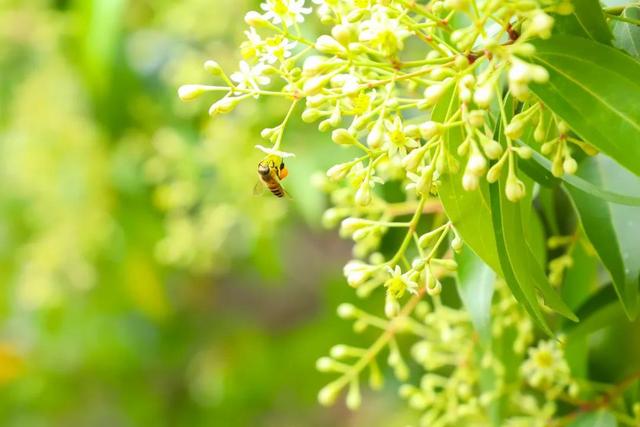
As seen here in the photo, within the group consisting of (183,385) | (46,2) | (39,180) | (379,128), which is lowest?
(183,385)

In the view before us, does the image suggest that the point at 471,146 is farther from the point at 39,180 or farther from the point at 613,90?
the point at 39,180

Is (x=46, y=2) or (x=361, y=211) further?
(x=46, y=2)

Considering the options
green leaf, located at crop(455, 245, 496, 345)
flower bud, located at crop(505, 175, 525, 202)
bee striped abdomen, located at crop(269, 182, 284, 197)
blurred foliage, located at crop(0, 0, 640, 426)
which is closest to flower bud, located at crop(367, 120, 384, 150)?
flower bud, located at crop(505, 175, 525, 202)

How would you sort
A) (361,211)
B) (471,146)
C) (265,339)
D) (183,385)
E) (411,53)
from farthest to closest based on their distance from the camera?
(183,385), (265,339), (411,53), (361,211), (471,146)

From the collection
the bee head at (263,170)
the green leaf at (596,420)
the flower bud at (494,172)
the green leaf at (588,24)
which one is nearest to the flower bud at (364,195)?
the flower bud at (494,172)

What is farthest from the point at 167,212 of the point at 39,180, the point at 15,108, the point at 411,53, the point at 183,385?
the point at 183,385

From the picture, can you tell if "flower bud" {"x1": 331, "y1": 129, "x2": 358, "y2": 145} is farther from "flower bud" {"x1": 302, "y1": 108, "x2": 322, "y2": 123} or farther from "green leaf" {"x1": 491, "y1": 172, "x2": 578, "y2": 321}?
"green leaf" {"x1": 491, "y1": 172, "x2": 578, "y2": 321}

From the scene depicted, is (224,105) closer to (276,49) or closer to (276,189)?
(276,49)

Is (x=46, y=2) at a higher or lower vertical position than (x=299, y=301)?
higher
